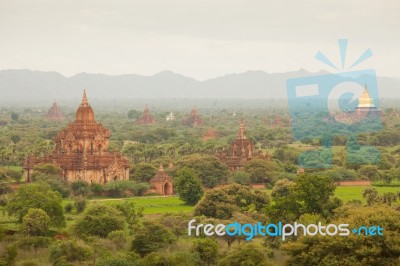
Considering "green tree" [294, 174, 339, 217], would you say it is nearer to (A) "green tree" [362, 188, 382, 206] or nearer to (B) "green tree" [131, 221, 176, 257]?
(A) "green tree" [362, 188, 382, 206]

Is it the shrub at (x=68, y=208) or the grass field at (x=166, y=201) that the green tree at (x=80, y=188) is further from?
the shrub at (x=68, y=208)

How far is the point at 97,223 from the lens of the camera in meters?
38.2

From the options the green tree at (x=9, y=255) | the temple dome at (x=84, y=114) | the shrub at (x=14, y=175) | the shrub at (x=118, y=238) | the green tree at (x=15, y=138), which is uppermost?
the temple dome at (x=84, y=114)

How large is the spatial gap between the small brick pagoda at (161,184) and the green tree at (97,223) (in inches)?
676

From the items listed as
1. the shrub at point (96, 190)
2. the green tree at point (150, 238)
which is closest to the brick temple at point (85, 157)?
the shrub at point (96, 190)

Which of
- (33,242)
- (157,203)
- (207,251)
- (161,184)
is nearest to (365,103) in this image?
(161,184)

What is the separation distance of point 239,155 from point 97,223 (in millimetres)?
30591

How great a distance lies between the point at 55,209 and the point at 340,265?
56.3 ft

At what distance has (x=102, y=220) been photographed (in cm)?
3856

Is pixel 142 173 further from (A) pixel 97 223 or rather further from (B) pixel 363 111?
(B) pixel 363 111

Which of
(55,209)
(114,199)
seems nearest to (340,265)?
(55,209)

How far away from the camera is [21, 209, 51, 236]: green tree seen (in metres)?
38.2

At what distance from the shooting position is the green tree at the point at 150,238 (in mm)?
35188

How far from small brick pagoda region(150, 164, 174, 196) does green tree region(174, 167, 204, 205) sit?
3597 millimetres
